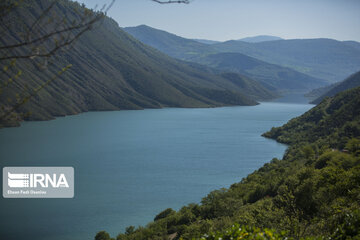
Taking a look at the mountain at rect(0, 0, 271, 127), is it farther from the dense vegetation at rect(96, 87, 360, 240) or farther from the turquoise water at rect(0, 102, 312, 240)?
the dense vegetation at rect(96, 87, 360, 240)

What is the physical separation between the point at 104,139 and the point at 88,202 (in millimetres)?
44840

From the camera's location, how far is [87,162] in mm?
61125

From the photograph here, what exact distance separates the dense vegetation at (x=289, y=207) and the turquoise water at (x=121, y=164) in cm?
565

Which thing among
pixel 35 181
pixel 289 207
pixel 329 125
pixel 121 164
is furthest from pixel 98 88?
pixel 289 207

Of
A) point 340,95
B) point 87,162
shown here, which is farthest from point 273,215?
point 340,95

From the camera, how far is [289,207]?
1516 cm

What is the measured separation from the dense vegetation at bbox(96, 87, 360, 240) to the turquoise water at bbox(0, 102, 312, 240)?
5655 millimetres

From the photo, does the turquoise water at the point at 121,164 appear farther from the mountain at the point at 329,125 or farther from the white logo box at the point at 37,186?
the mountain at the point at 329,125

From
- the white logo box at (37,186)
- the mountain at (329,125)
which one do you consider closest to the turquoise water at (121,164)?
→ the white logo box at (37,186)

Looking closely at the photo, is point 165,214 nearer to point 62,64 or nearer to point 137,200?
point 137,200

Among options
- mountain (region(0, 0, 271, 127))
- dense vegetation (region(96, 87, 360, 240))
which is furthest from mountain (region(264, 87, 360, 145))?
mountain (region(0, 0, 271, 127))

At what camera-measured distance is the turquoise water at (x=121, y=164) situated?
35.4 metres

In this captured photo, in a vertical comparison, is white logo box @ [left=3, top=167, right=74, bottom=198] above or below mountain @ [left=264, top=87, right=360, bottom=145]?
below

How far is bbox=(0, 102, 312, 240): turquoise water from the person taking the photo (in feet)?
116
